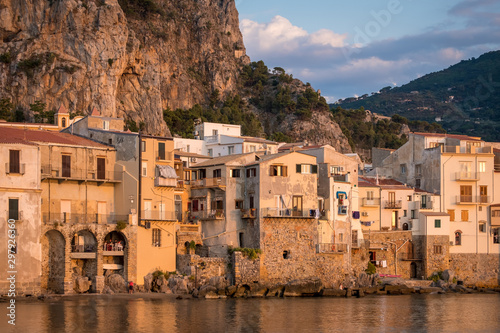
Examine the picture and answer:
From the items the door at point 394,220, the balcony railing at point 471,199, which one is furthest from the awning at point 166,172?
the balcony railing at point 471,199

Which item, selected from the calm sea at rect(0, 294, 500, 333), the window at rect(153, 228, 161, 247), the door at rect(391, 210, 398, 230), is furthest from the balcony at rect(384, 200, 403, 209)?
the window at rect(153, 228, 161, 247)

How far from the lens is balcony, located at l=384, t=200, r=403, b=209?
82000 millimetres

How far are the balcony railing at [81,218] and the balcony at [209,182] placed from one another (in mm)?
8827

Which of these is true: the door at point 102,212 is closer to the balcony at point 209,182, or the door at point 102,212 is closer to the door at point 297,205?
Result: the balcony at point 209,182

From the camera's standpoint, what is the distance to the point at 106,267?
6450cm

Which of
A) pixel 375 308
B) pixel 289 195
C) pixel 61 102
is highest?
pixel 61 102

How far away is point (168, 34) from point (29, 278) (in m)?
80.6

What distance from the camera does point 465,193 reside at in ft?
275

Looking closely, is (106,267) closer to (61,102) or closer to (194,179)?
(194,179)

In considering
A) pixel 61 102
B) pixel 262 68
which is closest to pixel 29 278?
pixel 61 102

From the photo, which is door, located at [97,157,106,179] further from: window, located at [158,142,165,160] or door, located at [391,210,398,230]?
door, located at [391,210,398,230]

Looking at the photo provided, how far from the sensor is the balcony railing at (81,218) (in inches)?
2454

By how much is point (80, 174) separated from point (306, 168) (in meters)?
19.1

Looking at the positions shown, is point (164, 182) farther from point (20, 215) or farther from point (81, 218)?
point (20, 215)
